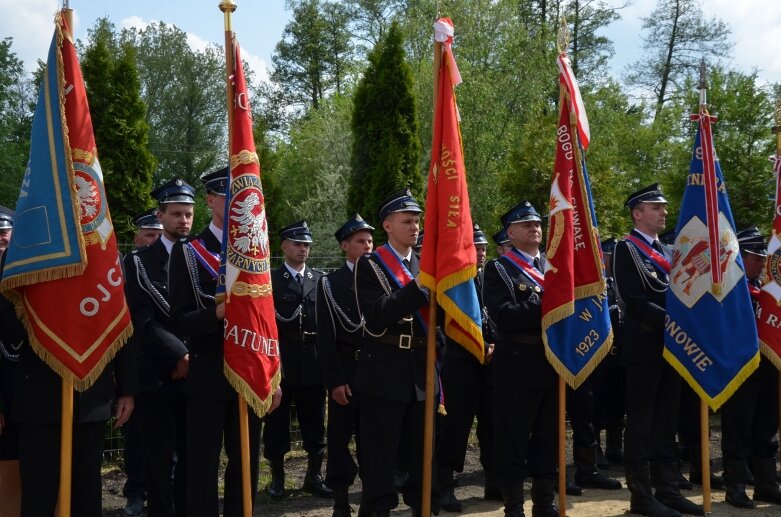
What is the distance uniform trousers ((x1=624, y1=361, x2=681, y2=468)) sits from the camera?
6570 millimetres

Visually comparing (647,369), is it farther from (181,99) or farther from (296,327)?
(181,99)

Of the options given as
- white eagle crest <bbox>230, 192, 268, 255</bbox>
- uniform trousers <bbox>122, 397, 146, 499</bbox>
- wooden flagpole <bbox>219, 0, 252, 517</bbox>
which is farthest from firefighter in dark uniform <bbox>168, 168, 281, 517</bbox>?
uniform trousers <bbox>122, 397, 146, 499</bbox>

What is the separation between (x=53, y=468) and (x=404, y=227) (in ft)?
7.90

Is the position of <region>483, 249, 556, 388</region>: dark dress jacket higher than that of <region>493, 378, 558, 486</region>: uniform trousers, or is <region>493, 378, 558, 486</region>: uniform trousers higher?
<region>483, 249, 556, 388</region>: dark dress jacket

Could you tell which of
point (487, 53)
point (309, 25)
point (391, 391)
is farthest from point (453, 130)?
point (309, 25)

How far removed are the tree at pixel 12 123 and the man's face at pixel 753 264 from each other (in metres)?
24.1

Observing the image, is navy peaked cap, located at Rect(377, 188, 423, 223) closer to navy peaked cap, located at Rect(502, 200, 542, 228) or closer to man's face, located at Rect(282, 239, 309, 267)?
navy peaked cap, located at Rect(502, 200, 542, 228)

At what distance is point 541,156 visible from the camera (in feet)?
54.0

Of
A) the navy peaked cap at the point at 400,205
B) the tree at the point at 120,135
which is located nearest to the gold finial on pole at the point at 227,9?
the navy peaked cap at the point at 400,205

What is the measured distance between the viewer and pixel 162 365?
5680 mm

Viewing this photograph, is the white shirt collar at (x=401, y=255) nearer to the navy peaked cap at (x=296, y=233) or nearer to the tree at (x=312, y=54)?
the navy peaked cap at (x=296, y=233)

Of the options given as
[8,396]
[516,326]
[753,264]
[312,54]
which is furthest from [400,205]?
[312,54]

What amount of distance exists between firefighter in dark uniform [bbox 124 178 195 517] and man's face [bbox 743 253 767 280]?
500cm

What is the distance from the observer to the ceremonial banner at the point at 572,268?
20.0 feet
